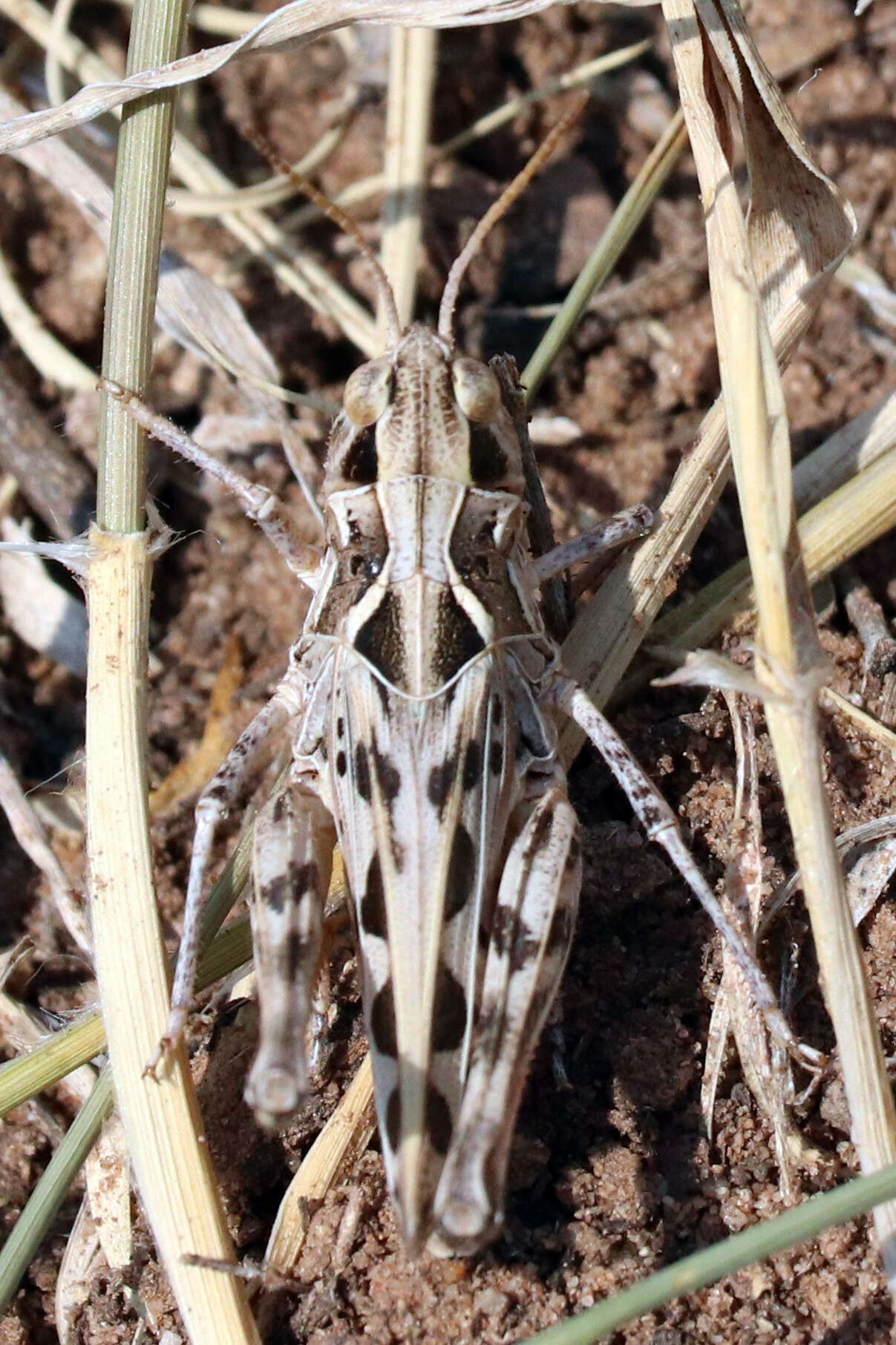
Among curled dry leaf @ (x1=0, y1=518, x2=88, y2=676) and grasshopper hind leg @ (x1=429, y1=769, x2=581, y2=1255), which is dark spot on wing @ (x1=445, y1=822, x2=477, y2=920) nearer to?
grasshopper hind leg @ (x1=429, y1=769, x2=581, y2=1255)

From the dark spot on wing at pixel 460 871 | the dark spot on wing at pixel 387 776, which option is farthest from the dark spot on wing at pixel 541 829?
the dark spot on wing at pixel 387 776

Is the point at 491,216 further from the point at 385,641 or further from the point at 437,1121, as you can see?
the point at 437,1121

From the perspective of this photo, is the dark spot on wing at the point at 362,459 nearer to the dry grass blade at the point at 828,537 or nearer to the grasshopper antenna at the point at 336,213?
the grasshopper antenna at the point at 336,213

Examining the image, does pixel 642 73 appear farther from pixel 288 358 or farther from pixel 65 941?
pixel 65 941

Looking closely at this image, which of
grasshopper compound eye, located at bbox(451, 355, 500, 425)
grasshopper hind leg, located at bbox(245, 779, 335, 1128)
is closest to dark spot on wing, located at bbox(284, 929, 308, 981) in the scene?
grasshopper hind leg, located at bbox(245, 779, 335, 1128)

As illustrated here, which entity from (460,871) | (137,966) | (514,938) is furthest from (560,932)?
(137,966)

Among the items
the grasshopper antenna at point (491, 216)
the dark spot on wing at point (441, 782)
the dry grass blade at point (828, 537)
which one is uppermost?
the grasshopper antenna at point (491, 216)
